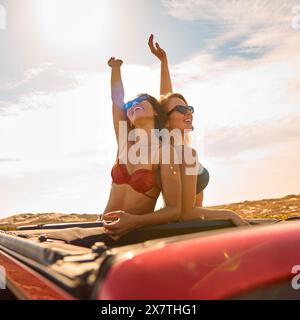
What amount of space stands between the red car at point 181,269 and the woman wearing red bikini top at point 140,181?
679 millimetres

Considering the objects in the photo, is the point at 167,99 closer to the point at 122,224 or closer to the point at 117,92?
the point at 117,92

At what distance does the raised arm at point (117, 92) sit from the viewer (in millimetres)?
3543

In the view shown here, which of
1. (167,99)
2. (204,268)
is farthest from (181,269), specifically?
(167,99)

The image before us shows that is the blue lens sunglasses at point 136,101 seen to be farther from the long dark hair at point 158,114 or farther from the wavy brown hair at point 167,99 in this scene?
the wavy brown hair at point 167,99

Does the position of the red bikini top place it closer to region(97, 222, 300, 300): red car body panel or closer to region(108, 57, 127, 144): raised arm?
region(108, 57, 127, 144): raised arm

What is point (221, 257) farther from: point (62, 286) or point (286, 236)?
point (62, 286)

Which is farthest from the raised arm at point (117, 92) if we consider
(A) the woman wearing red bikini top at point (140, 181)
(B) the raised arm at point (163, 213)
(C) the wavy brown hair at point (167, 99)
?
(B) the raised arm at point (163, 213)

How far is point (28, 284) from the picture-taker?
67.8 inches

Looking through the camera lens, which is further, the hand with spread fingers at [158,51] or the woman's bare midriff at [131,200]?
the hand with spread fingers at [158,51]

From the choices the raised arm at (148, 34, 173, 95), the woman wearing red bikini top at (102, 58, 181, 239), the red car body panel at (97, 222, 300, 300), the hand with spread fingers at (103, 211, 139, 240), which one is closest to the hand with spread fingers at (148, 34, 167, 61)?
the raised arm at (148, 34, 173, 95)

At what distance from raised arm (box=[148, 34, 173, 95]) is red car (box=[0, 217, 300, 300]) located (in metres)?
2.54

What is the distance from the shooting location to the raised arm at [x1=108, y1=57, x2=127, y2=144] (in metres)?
3.54

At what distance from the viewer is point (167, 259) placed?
4.34ft
